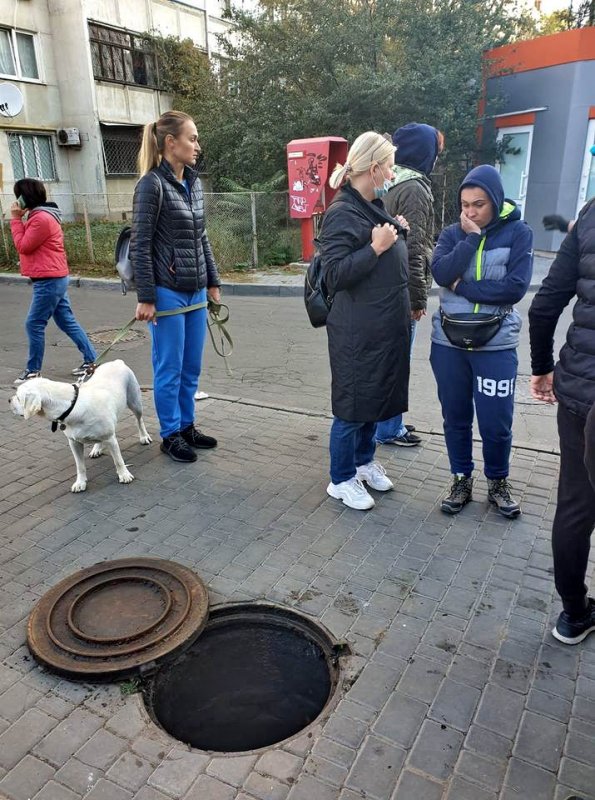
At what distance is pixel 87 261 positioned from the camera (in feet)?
47.0

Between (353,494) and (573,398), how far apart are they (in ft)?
5.72

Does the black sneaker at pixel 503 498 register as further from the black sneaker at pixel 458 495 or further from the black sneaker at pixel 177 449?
the black sneaker at pixel 177 449

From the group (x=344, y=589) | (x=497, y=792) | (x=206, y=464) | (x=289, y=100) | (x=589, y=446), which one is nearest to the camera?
(x=589, y=446)

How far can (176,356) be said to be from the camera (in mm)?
4496

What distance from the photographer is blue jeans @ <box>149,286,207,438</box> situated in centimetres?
441

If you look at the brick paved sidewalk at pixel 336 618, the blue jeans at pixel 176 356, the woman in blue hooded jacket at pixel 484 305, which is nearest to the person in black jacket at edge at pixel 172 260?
the blue jeans at pixel 176 356

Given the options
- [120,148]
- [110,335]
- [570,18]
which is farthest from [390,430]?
[570,18]

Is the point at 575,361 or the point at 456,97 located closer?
the point at 575,361

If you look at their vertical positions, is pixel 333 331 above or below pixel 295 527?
above

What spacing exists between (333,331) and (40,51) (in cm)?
2334

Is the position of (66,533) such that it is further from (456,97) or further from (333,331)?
(456,97)

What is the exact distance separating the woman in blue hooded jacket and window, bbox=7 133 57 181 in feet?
70.7

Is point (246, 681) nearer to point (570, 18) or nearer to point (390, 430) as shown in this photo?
point (390, 430)

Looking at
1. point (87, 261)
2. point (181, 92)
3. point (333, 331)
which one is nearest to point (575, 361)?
point (333, 331)
